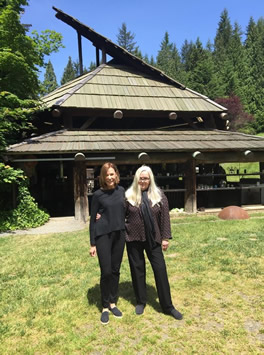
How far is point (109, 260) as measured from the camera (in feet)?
11.7

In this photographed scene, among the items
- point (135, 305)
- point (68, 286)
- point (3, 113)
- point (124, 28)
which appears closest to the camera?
point (135, 305)

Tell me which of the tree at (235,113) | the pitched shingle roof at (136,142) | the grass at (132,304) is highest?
the tree at (235,113)

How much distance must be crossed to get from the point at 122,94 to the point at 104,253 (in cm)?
1035

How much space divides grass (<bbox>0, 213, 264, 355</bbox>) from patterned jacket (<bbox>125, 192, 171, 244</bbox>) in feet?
3.40

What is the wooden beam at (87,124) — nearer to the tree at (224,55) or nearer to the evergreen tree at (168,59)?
the tree at (224,55)

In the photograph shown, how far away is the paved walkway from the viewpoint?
895 centimetres

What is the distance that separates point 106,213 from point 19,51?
348 inches

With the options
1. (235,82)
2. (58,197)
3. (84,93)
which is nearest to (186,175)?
(84,93)

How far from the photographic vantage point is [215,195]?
12.9 meters

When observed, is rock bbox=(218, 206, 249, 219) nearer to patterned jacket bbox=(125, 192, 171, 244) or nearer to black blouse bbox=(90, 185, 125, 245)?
patterned jacket bbox=(125, 192, 171, 244)

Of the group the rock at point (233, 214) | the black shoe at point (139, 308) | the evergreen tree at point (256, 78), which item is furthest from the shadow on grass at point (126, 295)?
the evergreen tree at point (256, 78)

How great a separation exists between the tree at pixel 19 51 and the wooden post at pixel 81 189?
12.3 ft

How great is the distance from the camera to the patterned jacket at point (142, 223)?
3576mm

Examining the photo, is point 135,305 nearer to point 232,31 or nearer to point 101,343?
point 101,343
